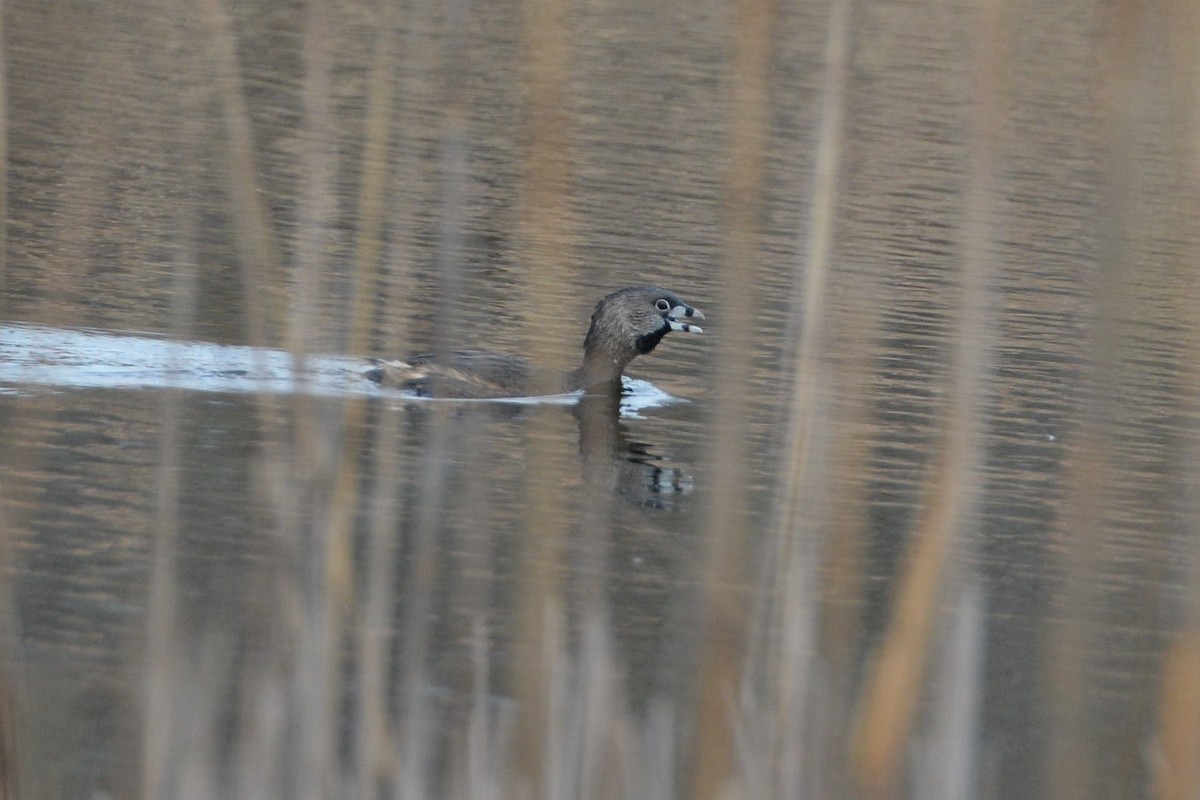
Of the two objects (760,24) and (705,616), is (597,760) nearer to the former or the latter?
(705,616)

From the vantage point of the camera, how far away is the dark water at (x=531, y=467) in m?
4.31

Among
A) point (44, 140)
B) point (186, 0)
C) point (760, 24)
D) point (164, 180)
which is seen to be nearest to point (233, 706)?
point (760, 24)

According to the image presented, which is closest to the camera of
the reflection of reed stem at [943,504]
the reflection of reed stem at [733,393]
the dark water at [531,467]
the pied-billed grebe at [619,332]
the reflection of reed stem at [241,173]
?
the reflection of reed stem at [733,393]

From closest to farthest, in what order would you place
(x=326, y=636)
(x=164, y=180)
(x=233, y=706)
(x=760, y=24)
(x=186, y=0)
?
(x=760, y=24), (x=326, y=636), (x=233, y=706), (x=164, y=180), (x=186, y=0)

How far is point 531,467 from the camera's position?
16.2ft

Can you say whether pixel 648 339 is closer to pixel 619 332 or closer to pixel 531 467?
pixel 619 332

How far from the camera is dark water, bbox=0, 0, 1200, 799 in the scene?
4309 mm

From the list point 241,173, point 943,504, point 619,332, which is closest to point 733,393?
point 943,504

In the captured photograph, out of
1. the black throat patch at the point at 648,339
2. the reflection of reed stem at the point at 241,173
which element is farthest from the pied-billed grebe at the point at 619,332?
the reflection of reed stem at the point at 241,173

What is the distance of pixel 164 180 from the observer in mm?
17641

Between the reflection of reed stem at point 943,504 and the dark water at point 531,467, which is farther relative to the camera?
the dark water at point 531,467

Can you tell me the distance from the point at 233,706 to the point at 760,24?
2.97 m

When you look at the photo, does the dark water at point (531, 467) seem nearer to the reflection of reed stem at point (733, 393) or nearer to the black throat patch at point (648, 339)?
the reflection of reed stem at point (733, 393)

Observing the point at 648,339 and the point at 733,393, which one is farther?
the point at 648,339
